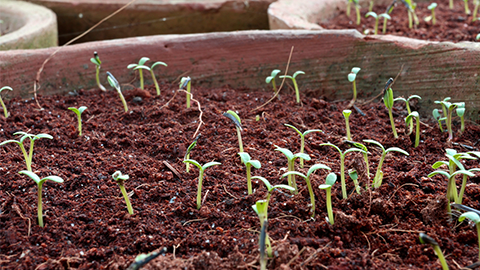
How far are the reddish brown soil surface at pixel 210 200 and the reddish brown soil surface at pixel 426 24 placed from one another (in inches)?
36.4

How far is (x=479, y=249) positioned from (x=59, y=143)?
140 centimetres

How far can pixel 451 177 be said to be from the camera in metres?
1.18

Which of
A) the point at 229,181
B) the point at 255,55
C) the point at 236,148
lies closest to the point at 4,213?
the point at 229,181

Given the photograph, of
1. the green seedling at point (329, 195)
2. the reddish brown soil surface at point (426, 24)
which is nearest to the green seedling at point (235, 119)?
the green seedling at point (329, 195)

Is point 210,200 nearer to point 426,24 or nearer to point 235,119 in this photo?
point 235,119

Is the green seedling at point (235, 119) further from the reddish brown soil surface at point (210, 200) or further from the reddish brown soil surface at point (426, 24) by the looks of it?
the reddish brown soil surface at point (426, 24)

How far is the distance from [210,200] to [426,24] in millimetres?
2109

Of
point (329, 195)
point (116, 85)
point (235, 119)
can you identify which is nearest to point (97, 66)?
point (116, 85)

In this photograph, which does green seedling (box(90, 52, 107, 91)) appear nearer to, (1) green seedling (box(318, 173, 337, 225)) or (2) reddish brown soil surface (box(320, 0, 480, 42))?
(1) green seedling (box(318, 173, 337, 225))

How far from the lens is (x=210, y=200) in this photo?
52.0 inches

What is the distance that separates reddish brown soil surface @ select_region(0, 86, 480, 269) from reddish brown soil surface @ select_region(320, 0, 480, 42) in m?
0.92

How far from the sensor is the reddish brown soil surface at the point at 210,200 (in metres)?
1.10

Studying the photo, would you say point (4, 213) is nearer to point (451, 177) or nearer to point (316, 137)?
point (316, 137)

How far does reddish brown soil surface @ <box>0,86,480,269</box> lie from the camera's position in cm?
110
